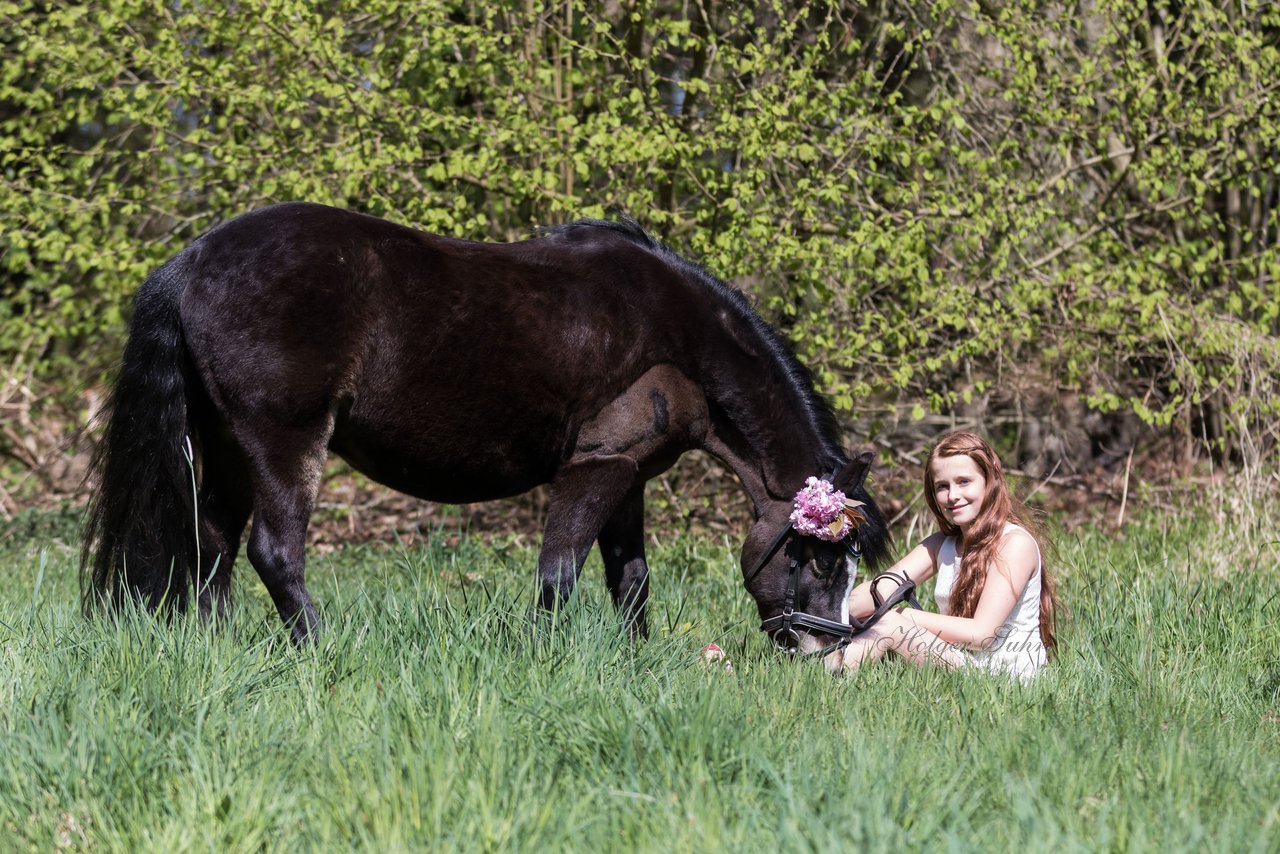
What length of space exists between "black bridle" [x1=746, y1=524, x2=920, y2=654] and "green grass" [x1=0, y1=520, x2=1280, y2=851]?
183 mm

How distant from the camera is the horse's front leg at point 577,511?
4.50m

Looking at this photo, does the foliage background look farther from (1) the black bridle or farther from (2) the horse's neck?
(1) the black bridle

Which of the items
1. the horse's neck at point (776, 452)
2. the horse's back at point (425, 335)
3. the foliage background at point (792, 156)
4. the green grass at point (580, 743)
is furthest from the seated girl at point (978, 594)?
the foliage background at point (792, 156)

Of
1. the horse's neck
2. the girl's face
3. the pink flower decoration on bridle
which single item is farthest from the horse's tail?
the girl's face

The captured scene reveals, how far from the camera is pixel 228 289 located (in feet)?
13.5

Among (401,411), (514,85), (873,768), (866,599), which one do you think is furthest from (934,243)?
(873,768)

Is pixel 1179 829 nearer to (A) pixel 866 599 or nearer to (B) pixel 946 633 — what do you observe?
(B) pixel 946 633

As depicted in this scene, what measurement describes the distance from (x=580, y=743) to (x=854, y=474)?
1.92 metres

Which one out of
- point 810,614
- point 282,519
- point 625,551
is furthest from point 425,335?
Answer: point 810,614

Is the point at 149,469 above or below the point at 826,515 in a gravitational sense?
below

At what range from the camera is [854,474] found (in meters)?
4.64

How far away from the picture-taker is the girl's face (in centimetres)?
441

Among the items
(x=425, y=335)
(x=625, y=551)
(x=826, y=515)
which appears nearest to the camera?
(x=425, y=335)

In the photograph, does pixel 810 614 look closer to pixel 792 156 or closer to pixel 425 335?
pixel 425 335
